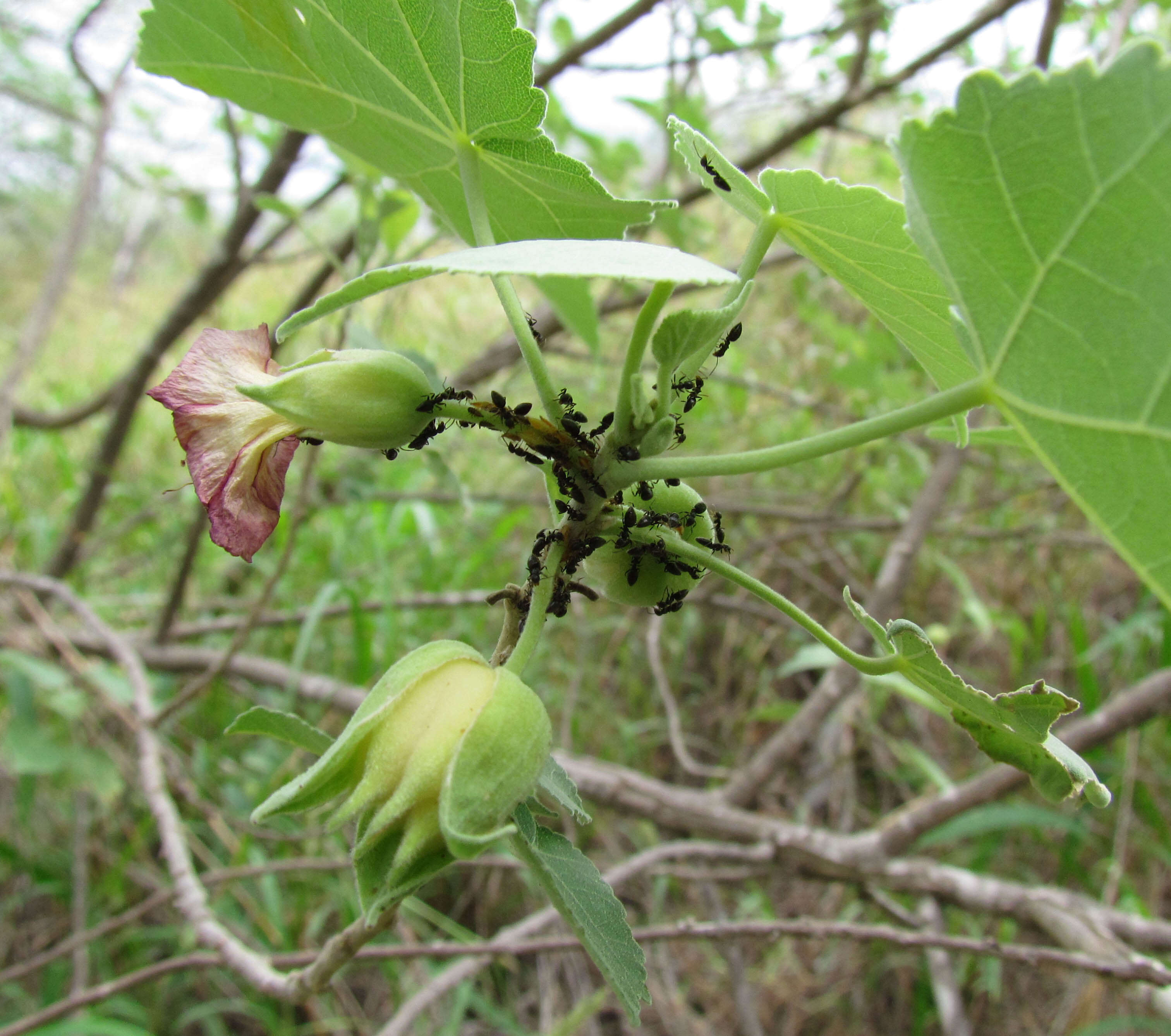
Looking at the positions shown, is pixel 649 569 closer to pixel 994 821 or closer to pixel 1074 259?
pixel 1074 259

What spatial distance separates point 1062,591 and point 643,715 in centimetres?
196

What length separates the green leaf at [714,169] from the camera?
2.43 feet

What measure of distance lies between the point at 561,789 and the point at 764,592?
247mm

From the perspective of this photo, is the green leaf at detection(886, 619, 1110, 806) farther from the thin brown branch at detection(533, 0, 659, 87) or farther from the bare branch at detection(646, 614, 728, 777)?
the thin brown branch at detection(533, 0, 659, 87)

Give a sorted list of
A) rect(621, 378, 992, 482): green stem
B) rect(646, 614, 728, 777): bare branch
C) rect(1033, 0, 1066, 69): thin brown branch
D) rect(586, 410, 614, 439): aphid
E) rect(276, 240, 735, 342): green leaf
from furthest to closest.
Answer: rect(646, 614, 728, 777): bare branch → rect(1033, 0, 1066, 69): thin brown branch → rect(586, 410, 614, 439): aphid → rect(621, 378, 992, 482): green stem → rect(276, 240, 735, 342): green leaf

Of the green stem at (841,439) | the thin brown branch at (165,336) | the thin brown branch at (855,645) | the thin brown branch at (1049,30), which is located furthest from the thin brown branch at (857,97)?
the green stem at (841,439)

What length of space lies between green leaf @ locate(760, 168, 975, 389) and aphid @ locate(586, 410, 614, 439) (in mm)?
257

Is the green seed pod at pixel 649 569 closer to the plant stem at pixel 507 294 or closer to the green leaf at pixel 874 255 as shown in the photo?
the plant stem at pixel 507 294

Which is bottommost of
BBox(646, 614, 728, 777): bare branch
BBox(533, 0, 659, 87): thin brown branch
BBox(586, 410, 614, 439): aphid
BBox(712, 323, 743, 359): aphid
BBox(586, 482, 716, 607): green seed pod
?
BBox(646, 614, 728, 777): bare branch

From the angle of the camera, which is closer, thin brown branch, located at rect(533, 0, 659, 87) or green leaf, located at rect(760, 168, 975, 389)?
green leaf, located at rect(760, 168, 975, 389)

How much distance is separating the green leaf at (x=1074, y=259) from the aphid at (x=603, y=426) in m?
0.27

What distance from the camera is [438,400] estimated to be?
69 cm

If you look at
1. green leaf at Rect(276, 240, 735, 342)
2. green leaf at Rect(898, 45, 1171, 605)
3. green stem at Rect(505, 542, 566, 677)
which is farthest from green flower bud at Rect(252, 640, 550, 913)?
green leaf at Rect(898, 45, 1171, 605)

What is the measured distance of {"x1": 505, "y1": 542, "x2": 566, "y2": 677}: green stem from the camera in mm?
658
